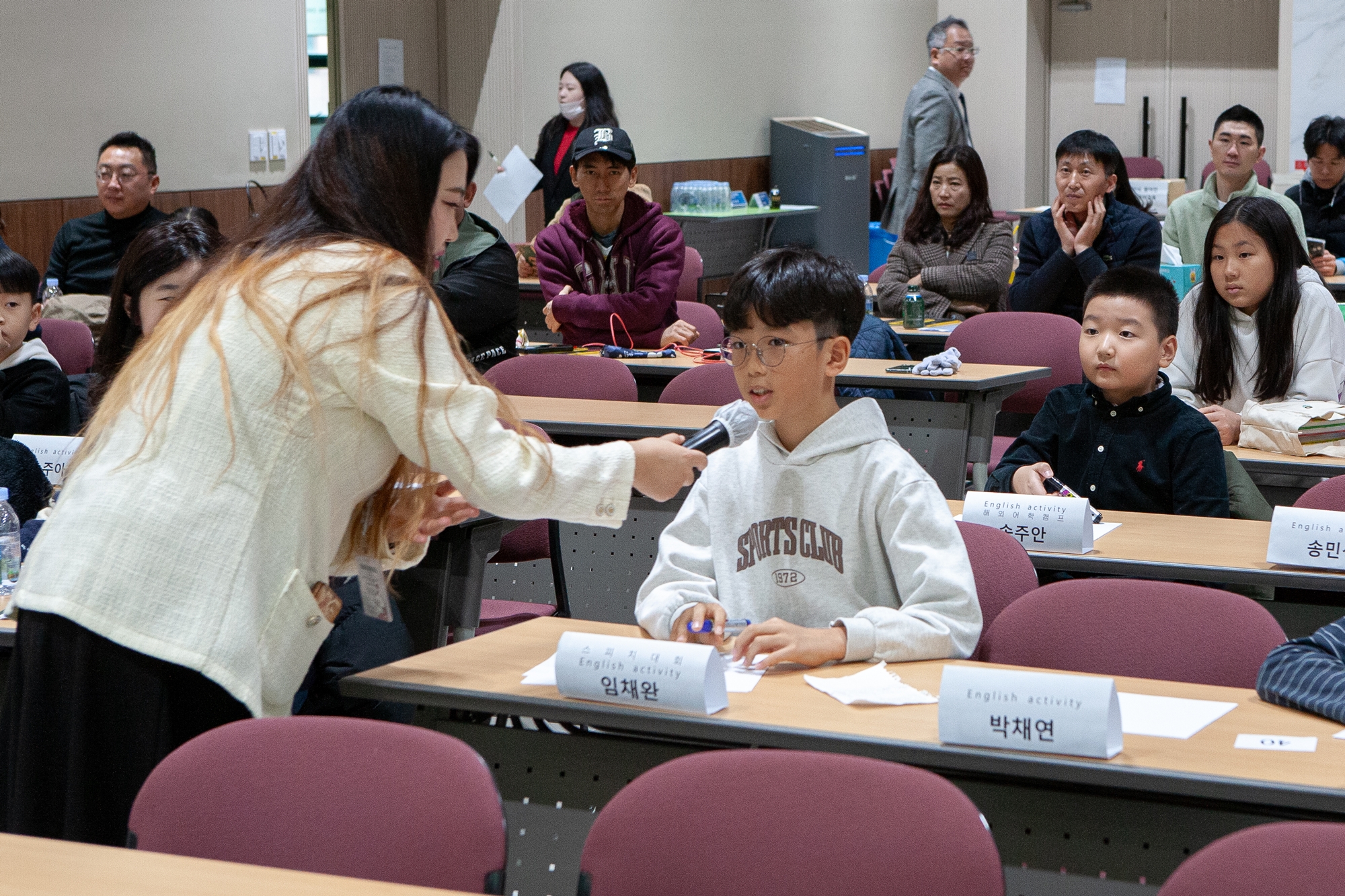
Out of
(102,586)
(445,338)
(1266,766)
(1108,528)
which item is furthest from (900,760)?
(1108,528)

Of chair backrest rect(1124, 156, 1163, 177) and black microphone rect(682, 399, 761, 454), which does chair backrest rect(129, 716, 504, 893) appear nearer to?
black microphone rect(682, 399, 761, 454)

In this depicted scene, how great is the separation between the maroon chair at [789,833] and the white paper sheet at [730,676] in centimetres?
44

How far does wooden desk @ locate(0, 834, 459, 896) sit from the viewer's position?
1403 mm

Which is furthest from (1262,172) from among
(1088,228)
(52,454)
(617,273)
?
(52,454)

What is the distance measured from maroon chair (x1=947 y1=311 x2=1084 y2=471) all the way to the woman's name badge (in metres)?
3.10

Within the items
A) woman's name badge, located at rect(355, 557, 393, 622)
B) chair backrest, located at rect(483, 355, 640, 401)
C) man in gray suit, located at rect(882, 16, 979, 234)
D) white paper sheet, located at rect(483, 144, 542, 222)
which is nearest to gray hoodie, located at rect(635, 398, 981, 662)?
woman's name badge, located at rect(355, 557, 393, 622)

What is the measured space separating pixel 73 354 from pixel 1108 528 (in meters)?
3.79

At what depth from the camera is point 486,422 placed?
6.31ft

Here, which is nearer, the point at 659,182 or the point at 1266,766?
the point at 1266,766

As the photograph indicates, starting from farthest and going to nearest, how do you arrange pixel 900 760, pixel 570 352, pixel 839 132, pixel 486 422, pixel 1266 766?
pixel 839 132, pixel 570 352, pixel 486 422, pixel 900 760, pixel 1266 766

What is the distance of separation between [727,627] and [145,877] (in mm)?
1000

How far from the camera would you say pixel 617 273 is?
511 centimetres

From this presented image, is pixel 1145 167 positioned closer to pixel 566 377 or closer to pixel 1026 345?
pixel 1026 345

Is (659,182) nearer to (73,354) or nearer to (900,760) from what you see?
(73,354)
